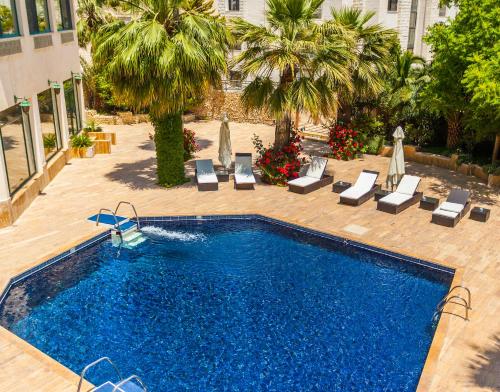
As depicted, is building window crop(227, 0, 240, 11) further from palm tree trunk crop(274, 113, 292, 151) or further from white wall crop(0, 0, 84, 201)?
palm tree trunk crop(274, 113, 292, 151)

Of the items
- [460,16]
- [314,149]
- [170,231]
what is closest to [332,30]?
[460,16]

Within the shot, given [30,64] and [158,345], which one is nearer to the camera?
[158,345]

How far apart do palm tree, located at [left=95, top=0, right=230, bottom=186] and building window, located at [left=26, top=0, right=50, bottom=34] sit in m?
3.31

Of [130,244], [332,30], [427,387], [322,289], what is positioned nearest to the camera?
[427,387]

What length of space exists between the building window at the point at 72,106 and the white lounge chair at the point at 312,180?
12.0m

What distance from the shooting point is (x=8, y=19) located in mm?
15383

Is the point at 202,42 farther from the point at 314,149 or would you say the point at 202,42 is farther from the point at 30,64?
the point at 314,149

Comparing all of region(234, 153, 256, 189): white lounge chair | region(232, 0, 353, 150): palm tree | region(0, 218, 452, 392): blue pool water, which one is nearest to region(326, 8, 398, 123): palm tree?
region(232, 0, 353, 150): palm tree

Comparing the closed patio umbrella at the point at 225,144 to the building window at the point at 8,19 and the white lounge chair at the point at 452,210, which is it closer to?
the building window at the point at 8,19

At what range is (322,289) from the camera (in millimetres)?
12031

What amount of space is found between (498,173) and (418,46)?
2946cm

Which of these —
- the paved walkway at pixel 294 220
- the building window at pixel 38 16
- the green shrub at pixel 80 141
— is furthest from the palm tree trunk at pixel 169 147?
the green shrub at pixel 80 141

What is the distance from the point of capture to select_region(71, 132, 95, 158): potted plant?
23.0m

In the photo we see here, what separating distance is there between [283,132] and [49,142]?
9.92m
